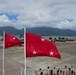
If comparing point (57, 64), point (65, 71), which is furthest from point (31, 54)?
point (57, 64)

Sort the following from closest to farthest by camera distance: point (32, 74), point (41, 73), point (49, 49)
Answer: point (49, 49), point (32, 74), point (41, 73)

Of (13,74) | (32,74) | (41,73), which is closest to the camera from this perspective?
(32,74)

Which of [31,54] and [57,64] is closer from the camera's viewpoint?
[31,54]

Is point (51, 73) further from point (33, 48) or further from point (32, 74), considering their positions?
point (33, 48)

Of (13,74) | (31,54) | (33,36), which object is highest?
(33,36)

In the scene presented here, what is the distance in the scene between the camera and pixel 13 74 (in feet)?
68.9

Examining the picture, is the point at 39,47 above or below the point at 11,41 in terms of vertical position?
below

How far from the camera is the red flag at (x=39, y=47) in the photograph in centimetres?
1246

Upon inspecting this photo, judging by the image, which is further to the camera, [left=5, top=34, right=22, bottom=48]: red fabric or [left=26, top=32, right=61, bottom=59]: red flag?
[left=5, top=34, right=22, bottom=48]: red fabric

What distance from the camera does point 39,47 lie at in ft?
41.1

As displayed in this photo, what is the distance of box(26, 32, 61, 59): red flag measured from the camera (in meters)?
12.5

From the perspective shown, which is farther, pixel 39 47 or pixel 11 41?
pixel 11 41

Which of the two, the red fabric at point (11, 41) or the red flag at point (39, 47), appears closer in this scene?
the red flag at point (39, 47)

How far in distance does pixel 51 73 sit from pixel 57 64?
1006 centimetres
